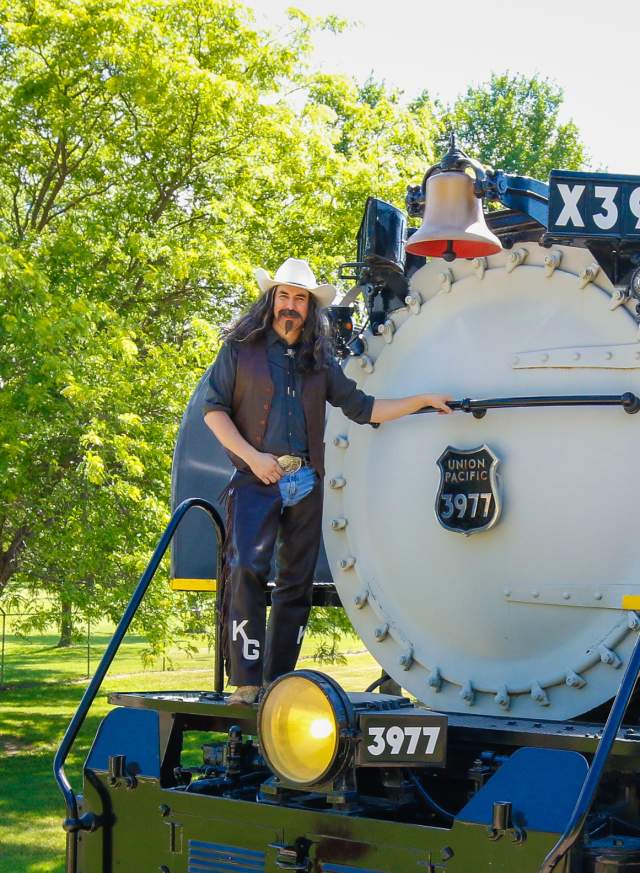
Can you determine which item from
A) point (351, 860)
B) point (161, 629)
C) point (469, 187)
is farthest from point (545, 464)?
point (161, 629)

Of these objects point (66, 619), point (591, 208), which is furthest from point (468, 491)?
point (66, 619)

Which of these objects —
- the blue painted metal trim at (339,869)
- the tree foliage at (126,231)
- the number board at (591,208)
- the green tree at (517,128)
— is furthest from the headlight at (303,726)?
the green tree at (517,128)

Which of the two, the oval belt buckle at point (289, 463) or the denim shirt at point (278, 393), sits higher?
the denim shirt at point (278, 393)

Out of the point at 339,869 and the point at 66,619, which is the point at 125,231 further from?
the point at 339,869

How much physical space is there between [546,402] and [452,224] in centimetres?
73

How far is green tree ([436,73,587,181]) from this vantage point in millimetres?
34500

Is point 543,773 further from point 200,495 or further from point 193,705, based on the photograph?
point 200,495

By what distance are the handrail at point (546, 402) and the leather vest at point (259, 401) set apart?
1.23 ft

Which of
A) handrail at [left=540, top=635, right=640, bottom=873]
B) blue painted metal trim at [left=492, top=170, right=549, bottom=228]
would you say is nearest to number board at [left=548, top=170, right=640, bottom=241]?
blue painted metal trim at [left=492, top=170, right=549, bottom=228]

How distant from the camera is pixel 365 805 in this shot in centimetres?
338

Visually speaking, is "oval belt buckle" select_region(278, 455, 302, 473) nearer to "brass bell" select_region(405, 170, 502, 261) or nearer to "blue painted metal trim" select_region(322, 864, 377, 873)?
"brass bell" select_region(405, 170, 502, 261)

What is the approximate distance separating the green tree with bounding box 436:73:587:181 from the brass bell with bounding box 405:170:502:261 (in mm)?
30514

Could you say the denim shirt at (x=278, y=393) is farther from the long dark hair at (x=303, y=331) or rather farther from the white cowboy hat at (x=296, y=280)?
the white cowboy hat at (x=296, y=280)

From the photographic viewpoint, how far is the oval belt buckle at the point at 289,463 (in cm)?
399
